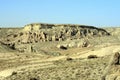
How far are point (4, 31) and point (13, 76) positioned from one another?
124961mm

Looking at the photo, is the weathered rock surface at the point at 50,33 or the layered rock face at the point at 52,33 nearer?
the weathered rock surface at the point at 50,33

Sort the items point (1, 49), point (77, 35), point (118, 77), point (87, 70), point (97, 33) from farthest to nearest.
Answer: point (97, 33) < point (77, 35) < point (1, 49) < point (87, 70) < point (118, 77)

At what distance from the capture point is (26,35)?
378ft

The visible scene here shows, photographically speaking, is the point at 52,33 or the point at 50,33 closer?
the point at 52,33

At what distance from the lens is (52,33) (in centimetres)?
11588

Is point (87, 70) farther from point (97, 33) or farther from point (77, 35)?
point (97, 33)

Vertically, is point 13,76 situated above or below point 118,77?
below

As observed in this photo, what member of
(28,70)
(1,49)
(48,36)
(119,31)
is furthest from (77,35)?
A: (28,70)

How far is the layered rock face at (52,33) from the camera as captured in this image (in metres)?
112

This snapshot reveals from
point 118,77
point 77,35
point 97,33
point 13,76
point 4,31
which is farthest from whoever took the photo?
point 4,31

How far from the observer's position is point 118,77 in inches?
774

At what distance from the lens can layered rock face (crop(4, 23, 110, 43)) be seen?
367ft

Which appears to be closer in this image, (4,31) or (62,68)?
(62,68)

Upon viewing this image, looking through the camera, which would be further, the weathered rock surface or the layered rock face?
the layered rock face
